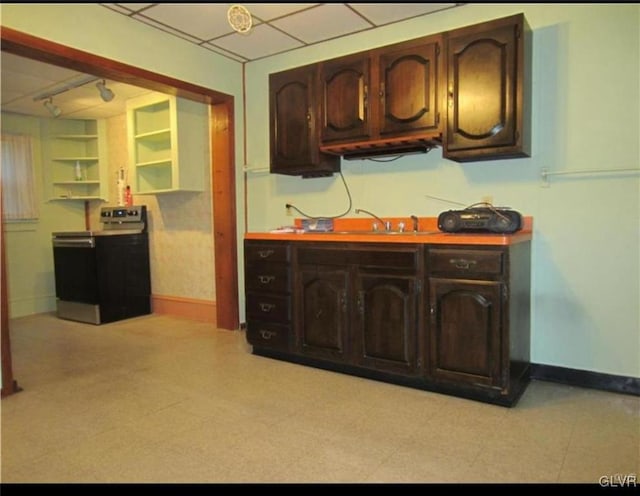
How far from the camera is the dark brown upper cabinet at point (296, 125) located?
126 inches

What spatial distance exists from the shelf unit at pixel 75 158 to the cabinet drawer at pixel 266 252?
10.3 ft

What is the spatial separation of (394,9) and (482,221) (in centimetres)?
160

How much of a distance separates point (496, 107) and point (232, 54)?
2326 mm

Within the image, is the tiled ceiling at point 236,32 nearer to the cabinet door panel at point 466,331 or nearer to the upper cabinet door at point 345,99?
the upper cabinet door at point 345,99

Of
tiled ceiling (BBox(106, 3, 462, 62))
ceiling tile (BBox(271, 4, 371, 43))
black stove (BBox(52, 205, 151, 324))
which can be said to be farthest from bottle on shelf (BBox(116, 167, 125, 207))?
ceiling tile (BBox(271, 4, 371, 43))

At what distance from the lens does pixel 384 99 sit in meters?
2.87

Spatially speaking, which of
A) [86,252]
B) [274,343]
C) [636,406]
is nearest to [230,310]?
[274,343]

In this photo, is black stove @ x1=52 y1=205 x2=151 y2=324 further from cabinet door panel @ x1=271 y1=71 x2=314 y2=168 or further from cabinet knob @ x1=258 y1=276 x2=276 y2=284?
cabinet door panel @ x1=271 y1=71 x2=314 y2=168

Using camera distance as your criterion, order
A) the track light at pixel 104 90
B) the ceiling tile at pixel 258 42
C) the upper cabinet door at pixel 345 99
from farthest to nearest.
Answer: the track light at pixel 104 90 → the ceiling tile at pixel 258 42 → the upper cabinet door at pixel 345 99

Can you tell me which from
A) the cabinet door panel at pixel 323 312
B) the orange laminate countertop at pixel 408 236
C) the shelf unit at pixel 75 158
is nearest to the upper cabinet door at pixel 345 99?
the orange laminate countertop at pixel 408 236

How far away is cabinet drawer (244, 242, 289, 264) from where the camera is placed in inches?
120

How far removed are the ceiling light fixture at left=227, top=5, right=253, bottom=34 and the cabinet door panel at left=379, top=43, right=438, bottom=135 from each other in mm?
901

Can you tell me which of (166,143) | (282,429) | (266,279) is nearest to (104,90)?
(166,143)

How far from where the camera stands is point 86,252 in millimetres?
4492
